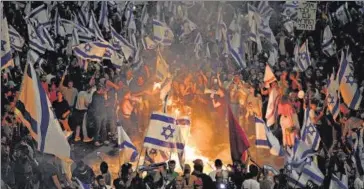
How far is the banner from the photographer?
8.09 meters

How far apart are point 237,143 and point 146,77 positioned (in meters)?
1.30

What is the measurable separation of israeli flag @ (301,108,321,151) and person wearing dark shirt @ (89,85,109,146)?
2283 millimetres

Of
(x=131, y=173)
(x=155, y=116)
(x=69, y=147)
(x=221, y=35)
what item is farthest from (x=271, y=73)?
(x=69, y=147)

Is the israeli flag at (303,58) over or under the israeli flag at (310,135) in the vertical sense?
over

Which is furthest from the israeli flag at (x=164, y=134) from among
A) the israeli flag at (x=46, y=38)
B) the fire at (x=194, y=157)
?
the israeli flag at (x=46, y=38)

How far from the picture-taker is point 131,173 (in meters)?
7.99

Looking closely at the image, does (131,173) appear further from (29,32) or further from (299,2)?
(299,2)

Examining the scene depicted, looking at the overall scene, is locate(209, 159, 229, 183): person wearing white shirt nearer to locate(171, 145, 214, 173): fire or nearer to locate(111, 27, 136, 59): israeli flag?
locate(171, 145, 214, 173): fire

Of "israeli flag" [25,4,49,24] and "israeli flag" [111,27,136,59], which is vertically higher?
"israeli flag" [25,4,49,24]

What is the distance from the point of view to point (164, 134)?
7969mm

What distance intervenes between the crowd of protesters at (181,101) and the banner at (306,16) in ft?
0.26

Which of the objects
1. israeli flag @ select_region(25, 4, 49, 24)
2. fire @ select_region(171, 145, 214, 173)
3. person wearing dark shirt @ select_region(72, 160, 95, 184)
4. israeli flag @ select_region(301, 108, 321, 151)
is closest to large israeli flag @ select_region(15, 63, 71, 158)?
person wearing dark shirt @ select_region(72, 160, 95, 184)

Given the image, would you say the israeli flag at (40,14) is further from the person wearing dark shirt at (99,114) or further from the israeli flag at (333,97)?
the israeli flag at (333,97)

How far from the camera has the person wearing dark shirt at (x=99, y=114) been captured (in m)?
8.00
